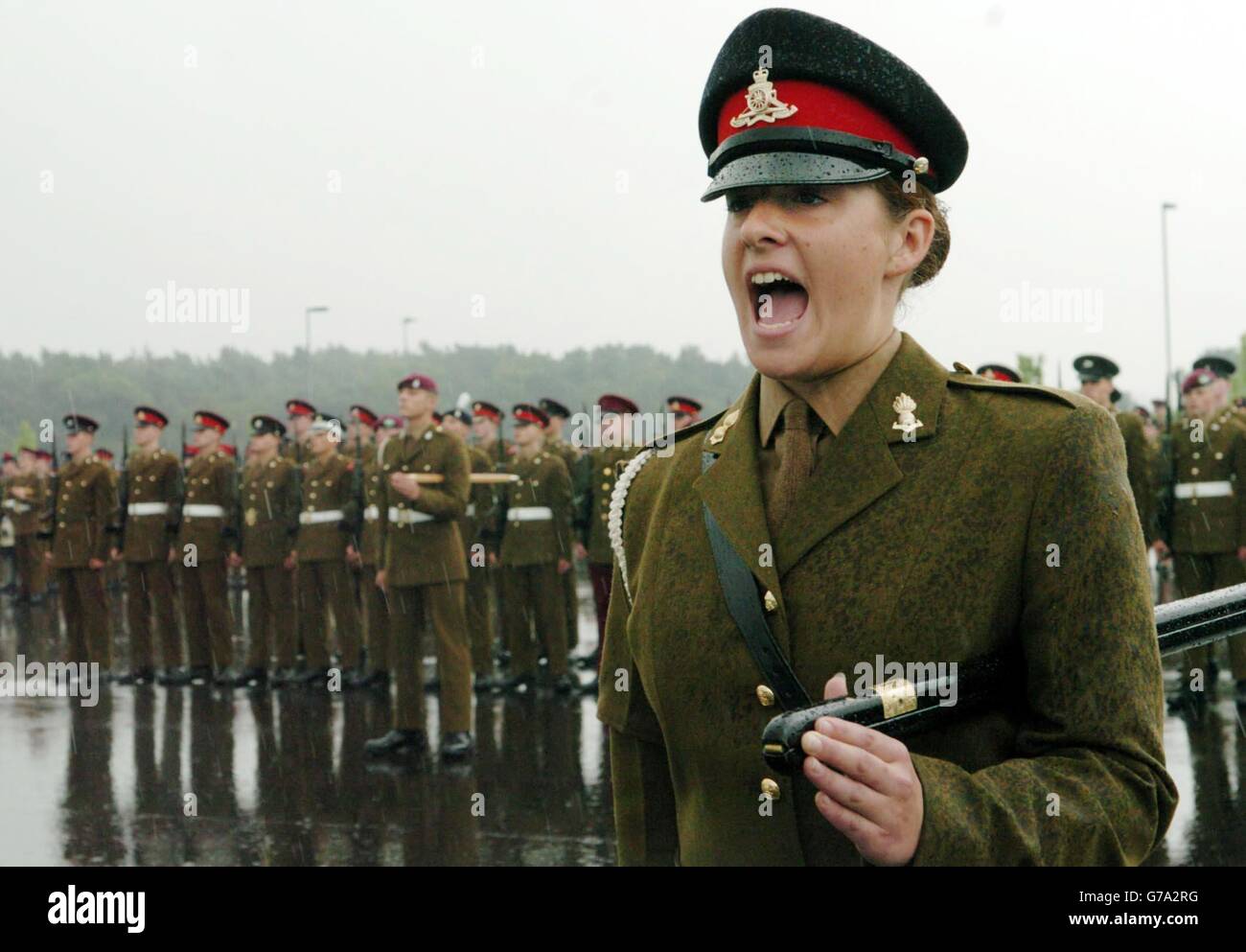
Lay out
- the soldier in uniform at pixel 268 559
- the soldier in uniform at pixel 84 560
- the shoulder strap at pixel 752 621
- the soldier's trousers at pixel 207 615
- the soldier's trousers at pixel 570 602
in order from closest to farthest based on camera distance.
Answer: the shoulder strap at pixel 752 621
the soldier's trousers at pixel 570 602
the soldier in uniform at pixel 268 559
the soldier's trousers at pixel 207 615
the soldier in uniform at pixel 84 560

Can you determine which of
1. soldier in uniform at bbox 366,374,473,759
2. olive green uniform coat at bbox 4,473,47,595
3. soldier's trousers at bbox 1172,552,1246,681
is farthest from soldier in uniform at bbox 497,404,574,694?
olive green uniform coat at bbox 4,473,47,595

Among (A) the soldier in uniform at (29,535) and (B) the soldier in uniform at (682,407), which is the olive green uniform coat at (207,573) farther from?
(A) the soldier in uniform at (29,535)

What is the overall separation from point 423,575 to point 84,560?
17.3ft

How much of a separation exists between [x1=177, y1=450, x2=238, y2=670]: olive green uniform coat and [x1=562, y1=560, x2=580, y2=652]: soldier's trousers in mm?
3172

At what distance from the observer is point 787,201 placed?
1629 millimetres

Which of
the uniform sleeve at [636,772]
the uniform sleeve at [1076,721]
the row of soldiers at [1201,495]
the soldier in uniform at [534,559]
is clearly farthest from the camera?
the soldier in uniform at [534,559]

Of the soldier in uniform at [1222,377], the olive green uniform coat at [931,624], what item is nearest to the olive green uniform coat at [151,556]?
the soldier in uniform at [1222,377]

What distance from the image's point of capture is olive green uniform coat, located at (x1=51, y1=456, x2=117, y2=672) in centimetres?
1234

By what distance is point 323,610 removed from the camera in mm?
12117

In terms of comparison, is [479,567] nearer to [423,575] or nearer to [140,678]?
[140,678]

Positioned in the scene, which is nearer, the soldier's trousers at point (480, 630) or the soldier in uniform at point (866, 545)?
the soldier in uniform at point (866, 545)

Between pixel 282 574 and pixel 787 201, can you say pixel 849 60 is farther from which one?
pixel 282 574

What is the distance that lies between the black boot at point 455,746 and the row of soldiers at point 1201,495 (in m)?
4.68

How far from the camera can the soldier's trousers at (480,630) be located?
1190 centimetres
